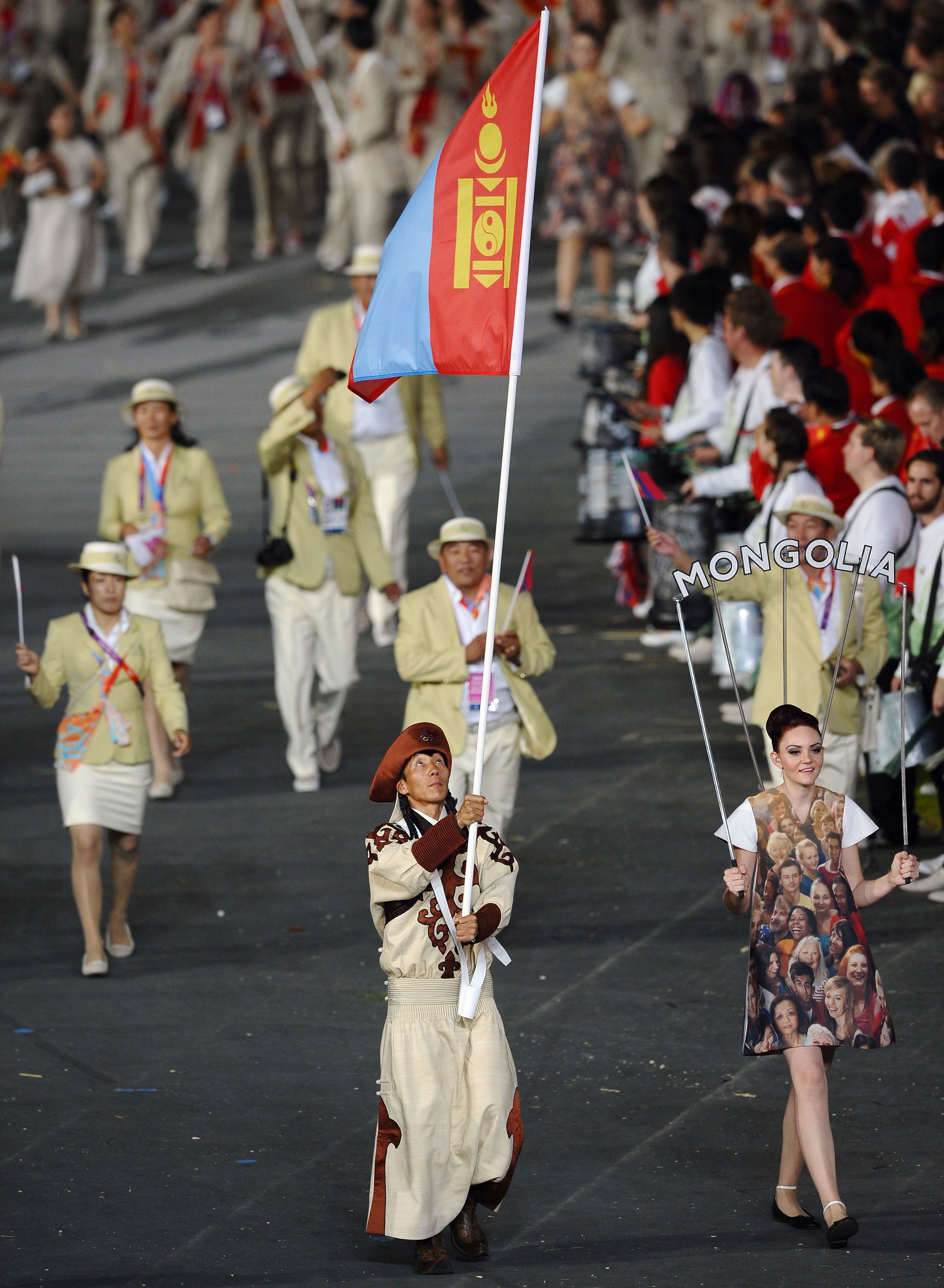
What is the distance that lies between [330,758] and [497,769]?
7.86ft

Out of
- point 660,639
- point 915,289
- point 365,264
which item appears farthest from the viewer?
point 660,639

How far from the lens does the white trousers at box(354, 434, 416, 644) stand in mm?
13625

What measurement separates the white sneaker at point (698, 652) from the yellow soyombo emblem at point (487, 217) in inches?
241

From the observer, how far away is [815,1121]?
21.9ft

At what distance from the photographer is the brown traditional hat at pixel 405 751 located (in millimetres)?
6703

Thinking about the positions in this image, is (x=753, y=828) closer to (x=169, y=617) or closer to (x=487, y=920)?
(x=487, y=920)

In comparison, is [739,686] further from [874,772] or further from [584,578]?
[584,578]

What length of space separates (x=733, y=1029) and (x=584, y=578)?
23.9 feet

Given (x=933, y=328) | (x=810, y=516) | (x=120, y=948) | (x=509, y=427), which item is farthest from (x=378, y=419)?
(x=509, y=427)

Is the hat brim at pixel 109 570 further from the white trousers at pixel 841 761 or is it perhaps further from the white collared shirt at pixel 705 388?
the white collared shirt at pixel 705 388

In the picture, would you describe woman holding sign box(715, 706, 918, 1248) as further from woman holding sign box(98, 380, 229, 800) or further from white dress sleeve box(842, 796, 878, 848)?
woman holding sign box(98, 380, 229, 800)

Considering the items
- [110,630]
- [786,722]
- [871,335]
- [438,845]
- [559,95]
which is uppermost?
[559,95]

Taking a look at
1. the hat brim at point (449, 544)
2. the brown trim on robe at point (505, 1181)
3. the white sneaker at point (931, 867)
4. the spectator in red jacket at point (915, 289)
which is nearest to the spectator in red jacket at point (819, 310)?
the spectator in red jacket at point (915, 289)

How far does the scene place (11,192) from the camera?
2602cm
